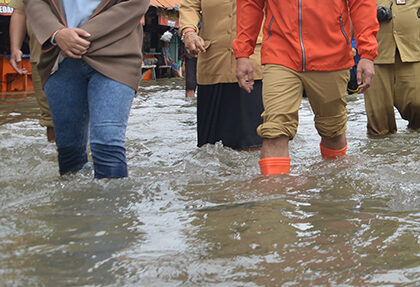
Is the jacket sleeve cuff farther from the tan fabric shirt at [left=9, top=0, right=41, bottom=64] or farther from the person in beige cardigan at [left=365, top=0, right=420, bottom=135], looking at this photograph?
the person in beige cardigan at [left=365, top=0, right=420, bottom=135]

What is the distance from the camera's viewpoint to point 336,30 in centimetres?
407

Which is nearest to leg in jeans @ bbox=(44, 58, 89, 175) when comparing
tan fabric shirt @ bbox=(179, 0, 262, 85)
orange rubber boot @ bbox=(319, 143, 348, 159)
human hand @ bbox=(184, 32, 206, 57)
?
human hand @ bbox=(184, 32, 206, 57)

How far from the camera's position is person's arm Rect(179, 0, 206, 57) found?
5051mm

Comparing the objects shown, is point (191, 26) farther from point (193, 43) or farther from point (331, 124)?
Result: point (331, 124)

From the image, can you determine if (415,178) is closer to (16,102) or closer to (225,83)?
(225,83)

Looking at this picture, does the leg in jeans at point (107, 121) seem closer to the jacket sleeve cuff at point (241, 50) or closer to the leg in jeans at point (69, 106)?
the leg in jeans at point (69, 106)

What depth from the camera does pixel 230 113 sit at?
5.50 meters

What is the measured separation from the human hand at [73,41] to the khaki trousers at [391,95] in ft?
12.6

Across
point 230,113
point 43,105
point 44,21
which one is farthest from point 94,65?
point 43,105

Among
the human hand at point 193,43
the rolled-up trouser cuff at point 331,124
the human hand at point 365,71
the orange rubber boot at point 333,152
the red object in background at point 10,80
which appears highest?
the human hand at point 193,43

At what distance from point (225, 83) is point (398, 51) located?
1.99 m

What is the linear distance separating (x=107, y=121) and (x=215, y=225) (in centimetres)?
97

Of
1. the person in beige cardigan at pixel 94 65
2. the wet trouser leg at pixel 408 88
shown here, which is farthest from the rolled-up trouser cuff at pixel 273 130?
the wet trouser leg at pixel 408 88

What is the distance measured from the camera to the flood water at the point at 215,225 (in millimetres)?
2248
